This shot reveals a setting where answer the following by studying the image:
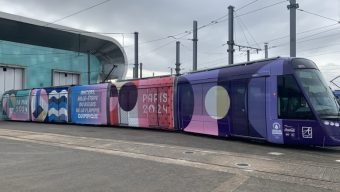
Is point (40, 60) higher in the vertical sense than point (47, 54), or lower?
lower

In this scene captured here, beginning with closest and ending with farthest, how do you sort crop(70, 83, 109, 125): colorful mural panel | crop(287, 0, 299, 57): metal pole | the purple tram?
the purple tram, crop(287, 0, 299, 57): metal pole, crop(70, 83, 109, 125): colorful mural panel

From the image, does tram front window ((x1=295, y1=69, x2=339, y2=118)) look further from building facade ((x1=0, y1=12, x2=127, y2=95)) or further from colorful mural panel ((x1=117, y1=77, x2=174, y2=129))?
building facade ((x1=0, y1=12, x2=127, y2=95))

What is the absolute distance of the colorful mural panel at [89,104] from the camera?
23761 millimetres

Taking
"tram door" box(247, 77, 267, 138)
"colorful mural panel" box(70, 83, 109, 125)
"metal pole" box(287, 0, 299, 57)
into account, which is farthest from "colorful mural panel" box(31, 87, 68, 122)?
"tram door" box(247, 77, 267, 138)

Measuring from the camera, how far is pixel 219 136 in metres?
15.5

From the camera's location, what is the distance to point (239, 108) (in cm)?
1396

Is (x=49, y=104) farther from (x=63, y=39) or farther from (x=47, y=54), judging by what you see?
(x=63, y=39)

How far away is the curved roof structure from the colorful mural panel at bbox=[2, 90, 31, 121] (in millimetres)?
11221

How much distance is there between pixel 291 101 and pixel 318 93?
0.82 metres

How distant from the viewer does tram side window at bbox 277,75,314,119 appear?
11.8 metres

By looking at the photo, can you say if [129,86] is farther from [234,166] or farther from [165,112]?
[234,166]

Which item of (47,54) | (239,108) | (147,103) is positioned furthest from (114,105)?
(47,54)

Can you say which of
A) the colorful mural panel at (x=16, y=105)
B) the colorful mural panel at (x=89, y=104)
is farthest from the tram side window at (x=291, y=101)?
→ the colorful mural panel at (x=16, y=105)

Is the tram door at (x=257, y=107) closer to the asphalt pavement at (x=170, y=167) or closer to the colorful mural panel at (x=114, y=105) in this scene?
the asphalt pavement at (x=170, y=167)
